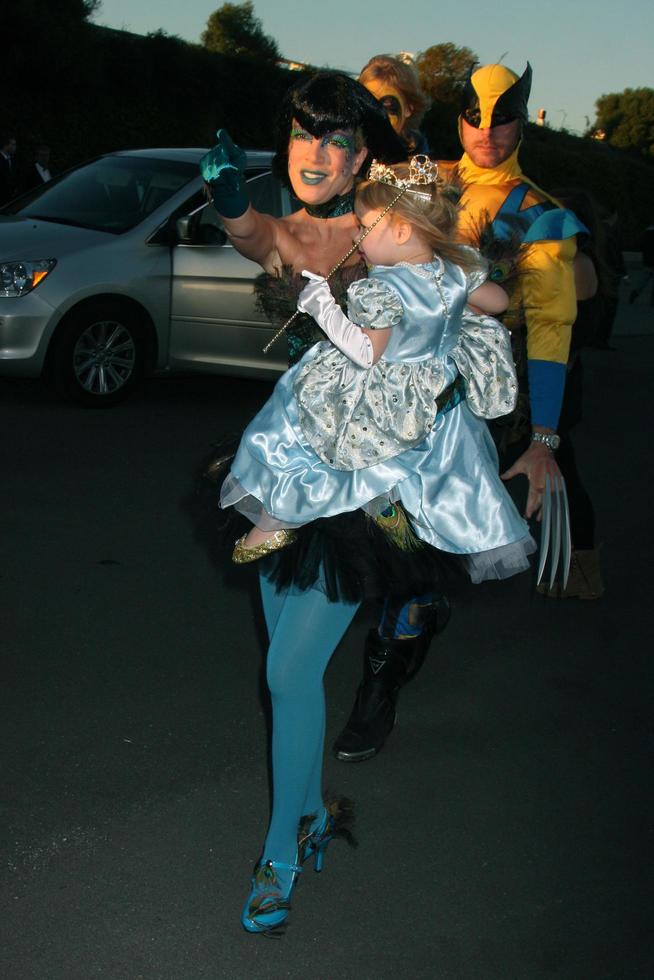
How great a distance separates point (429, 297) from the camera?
266 cm

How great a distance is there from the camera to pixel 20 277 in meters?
7.71

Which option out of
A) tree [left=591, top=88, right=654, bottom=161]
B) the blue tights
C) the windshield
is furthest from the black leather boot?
tree [left=591, top=88, right=654, bottom=161]

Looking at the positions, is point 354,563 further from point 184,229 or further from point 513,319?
point 184,229

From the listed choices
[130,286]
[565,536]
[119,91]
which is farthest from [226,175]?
[119,91]

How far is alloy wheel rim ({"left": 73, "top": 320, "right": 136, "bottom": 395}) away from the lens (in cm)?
801

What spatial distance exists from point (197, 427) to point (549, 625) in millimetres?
3486

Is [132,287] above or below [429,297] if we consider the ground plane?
below

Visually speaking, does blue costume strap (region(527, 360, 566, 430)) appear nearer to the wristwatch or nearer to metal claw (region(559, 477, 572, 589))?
the wristwatch

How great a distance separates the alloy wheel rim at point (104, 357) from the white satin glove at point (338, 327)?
5577 mm

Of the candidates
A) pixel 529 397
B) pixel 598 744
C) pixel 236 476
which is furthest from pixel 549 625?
pixel 236 476

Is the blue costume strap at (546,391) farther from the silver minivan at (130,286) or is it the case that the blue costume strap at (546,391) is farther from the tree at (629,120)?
the tree at (629,120)

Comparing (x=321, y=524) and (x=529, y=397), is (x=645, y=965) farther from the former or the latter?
(x=529, y=397)

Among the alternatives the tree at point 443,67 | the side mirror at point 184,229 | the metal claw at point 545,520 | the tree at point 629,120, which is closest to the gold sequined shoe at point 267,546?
the metal claw at point 545,520

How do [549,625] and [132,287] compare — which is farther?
[132,287]
